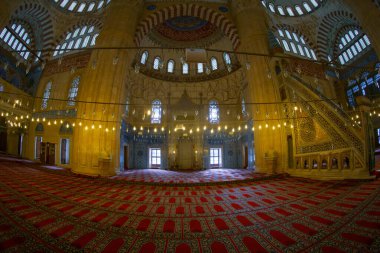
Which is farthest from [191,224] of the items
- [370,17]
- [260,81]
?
[370,17]

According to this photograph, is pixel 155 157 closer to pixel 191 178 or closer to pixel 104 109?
pixel 191 178

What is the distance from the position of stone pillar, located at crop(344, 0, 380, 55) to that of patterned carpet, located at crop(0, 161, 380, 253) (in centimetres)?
763

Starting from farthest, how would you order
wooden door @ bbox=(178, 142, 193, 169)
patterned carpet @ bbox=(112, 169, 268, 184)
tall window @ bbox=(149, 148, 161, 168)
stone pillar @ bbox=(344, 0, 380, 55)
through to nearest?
tall window @ bbox=(149, 148, 161, 168) < wooden door @ bbox=(178, 142, 193, 169) < stone pillar @ bbox=(344, 0, 380, 55) < patterned carpet @ bbox=(112, 169, 268, 184)

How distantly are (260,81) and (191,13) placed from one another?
6.78m

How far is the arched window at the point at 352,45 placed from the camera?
38.0 ft

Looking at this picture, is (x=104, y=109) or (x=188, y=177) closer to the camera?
(x=104, y=109)

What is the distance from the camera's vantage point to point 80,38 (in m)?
12.3

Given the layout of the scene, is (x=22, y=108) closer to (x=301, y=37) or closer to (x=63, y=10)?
(x=63, y=10)

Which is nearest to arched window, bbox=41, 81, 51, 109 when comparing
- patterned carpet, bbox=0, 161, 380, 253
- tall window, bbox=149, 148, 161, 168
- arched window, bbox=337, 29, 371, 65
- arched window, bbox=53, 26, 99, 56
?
arched window, bbox=53, 26, 99, 56

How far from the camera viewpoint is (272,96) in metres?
8.07

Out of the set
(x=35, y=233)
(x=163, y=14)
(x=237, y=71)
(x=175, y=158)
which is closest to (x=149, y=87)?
(x=163, y=14)

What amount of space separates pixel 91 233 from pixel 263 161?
7.72m

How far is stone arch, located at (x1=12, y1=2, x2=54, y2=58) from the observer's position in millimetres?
11113

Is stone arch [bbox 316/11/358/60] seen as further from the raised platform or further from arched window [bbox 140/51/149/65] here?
arched window [bbox 140/51/149/65]
